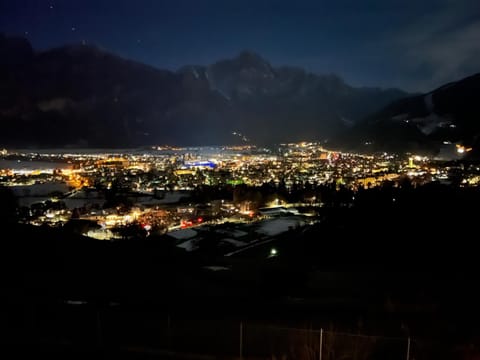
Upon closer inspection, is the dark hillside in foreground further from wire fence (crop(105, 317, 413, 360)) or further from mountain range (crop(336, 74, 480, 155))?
mountain range (crop(336, 74, 480, 155))

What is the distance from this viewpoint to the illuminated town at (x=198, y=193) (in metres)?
19.6

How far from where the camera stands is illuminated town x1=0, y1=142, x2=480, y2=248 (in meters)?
19.6

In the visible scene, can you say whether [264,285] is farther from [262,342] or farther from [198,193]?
[198,193]

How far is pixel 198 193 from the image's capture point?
29.2m

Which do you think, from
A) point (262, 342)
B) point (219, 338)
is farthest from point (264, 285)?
point (262, 342)

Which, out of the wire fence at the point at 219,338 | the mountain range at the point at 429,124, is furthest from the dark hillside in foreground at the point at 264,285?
the mountain range at the point at 429,124

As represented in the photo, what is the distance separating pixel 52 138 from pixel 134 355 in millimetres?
83425

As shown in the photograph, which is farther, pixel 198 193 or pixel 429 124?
pixel 429 124

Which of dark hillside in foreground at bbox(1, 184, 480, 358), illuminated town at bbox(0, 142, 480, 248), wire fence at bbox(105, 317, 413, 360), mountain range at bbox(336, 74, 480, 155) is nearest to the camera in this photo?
wire fence at bbox(105, 317, 413, 360)

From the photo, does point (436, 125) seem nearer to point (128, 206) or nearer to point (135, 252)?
point (128, 206)

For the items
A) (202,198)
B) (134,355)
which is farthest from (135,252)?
(202,198)

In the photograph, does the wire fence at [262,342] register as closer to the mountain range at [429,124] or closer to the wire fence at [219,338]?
the wire fence at [219,338]

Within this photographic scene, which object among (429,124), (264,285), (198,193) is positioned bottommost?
(264,285)

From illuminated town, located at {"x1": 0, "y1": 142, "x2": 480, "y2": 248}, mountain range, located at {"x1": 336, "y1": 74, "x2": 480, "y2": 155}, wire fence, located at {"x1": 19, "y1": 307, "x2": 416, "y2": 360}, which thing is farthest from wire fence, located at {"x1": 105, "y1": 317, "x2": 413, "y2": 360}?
mountain range, located at {"x1": 336, "y1": 74, "x2": 480, "y2": 155}
